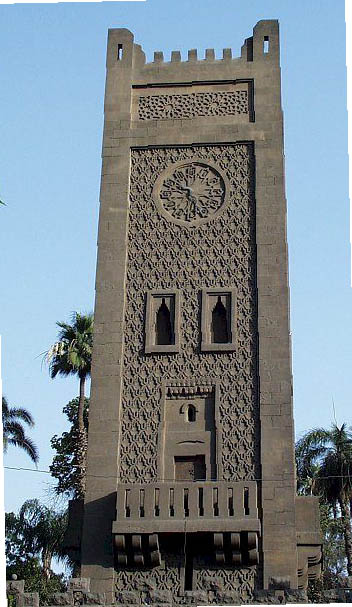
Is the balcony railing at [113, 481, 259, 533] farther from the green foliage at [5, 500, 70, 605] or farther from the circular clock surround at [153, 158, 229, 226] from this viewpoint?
the green foliage at [5, 500, 70, 605]

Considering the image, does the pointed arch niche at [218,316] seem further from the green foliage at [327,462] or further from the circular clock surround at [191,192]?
the green foliage at [327,462]

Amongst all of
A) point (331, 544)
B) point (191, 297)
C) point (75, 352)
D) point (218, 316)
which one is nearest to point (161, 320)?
point (191, 297)

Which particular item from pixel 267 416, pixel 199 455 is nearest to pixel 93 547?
pixel 199 455

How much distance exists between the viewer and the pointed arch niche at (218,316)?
64.0 feet

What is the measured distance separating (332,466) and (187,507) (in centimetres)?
1291

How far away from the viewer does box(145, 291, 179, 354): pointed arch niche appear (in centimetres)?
1956

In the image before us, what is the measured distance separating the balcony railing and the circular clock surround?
5698 millimetres

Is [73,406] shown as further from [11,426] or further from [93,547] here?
[93,547]

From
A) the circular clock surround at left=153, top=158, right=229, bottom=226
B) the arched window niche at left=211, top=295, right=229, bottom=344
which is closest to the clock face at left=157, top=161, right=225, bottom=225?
the circular clock surround at left=153, top=158, right=229, bottom=226

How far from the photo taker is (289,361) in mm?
19078

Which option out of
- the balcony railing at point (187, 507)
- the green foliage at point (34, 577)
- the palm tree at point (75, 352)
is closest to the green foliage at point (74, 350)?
the palm tree at point (75, 352)

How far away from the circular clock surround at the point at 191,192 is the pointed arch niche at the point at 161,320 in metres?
1.72

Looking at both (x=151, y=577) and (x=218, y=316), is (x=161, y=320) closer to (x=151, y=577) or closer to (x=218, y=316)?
(x=218, y=316)

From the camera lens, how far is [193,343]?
768 inches
